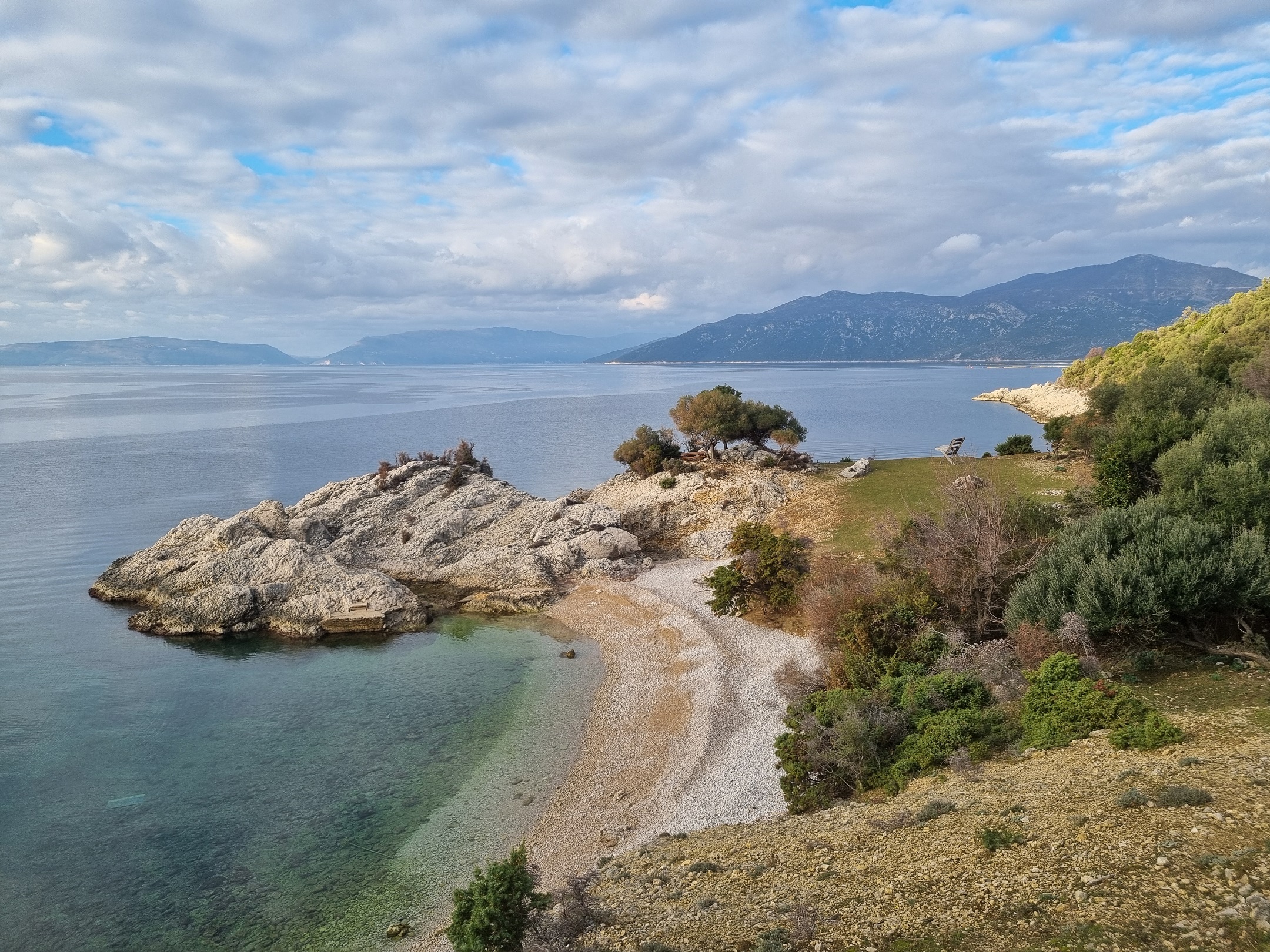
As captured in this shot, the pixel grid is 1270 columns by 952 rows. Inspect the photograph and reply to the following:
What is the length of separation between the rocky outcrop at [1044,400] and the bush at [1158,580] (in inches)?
2713

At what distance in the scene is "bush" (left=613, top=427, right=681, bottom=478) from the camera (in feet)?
157

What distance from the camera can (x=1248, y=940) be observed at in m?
7.51

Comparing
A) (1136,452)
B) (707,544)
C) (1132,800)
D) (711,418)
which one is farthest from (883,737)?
(711,418)

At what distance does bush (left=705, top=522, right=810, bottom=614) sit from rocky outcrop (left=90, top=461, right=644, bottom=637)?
828cm

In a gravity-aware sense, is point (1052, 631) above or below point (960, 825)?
above

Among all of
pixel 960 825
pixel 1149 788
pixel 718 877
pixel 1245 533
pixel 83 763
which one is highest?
pixel 1245 533

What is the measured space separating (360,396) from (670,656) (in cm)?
16279

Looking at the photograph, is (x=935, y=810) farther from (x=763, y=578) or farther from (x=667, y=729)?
(x=763, y=578)

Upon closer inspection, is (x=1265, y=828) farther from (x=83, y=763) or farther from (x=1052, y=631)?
(x=83, y=763)

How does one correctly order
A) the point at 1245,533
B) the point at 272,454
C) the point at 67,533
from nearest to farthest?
the point at 1245,533 → the point at 67,533 → the point at 272,454

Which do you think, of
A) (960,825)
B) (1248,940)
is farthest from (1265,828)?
(960,825)

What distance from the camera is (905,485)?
3950 cm

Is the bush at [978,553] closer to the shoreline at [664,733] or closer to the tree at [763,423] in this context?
the shoreline at [664,733]

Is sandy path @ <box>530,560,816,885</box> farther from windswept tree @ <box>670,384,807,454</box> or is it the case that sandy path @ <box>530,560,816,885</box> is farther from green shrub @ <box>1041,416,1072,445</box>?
green shrub @ <box>1041,416,1072,445</box>
